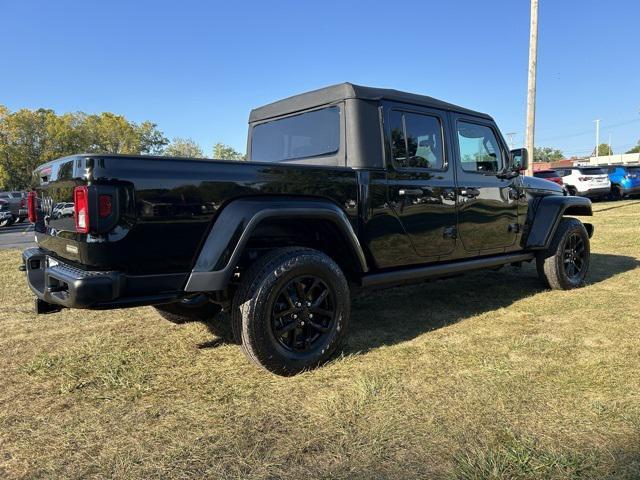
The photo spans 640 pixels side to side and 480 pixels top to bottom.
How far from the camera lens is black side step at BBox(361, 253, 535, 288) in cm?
370

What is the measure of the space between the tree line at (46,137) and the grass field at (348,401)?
37.7 metres

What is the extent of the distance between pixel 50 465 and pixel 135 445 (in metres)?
0.36

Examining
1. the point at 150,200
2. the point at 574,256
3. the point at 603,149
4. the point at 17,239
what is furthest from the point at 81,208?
the point at 603,149

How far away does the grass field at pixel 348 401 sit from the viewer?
217 cm

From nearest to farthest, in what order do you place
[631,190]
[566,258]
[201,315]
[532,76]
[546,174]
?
1. [201,315]
2. [566,258]
3. [532,76]
4. [546,174]
5. [631,190]

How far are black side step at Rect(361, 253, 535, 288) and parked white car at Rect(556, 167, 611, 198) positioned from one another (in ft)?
49.7

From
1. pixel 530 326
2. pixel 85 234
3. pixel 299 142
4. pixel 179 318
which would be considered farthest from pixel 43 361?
pixel 530 326

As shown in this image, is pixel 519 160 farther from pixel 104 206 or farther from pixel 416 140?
pixel 104 206

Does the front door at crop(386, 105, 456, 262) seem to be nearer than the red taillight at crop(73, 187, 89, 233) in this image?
No

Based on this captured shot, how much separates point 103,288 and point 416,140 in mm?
2680

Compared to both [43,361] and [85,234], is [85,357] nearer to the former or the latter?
[43,361]

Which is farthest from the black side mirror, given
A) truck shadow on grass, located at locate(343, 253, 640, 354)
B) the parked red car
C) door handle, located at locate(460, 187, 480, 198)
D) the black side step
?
the parked red car

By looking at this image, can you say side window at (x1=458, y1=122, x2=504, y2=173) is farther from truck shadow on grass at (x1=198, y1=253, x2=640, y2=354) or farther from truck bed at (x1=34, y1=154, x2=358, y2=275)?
truck bed at (x1=34, y1=154, x2=358, y2=275)

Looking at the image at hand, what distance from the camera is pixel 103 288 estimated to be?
100 inches
